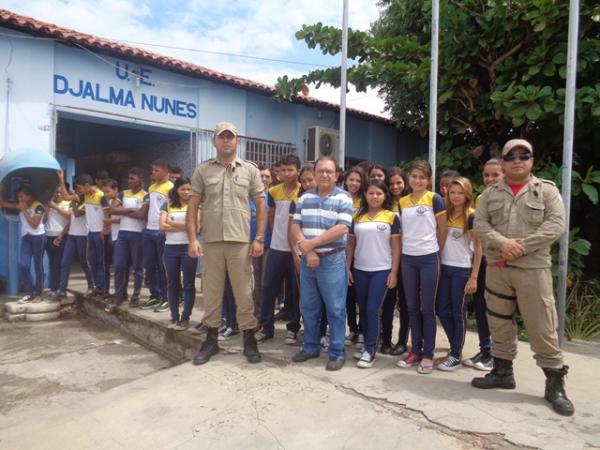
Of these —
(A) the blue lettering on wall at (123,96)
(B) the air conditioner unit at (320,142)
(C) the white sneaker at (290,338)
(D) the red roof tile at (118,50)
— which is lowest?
(C) the white sneaker at (290,338)

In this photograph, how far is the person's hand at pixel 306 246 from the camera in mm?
3508

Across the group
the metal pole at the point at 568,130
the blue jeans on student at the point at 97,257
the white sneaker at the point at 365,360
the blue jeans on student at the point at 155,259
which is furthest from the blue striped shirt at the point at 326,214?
the blue jeans on student at the point at 97,257

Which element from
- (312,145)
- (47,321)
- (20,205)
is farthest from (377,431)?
(312,145)

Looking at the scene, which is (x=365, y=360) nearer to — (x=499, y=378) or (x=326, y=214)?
Result: (x=499, y=378)

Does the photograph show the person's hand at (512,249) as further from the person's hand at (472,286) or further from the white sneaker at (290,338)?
the white sneaker at (290,338)

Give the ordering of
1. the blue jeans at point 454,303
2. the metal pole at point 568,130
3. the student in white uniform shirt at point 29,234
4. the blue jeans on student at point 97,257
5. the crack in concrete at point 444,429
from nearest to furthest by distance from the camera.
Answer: the crack in concrete at point 444,429, the blue jeans at point 454,303, the metal pole at point 568,130, the student in white uniform shirt at point 29,234, the blue jeans on student at point 97,257

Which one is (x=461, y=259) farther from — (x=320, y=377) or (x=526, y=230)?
(x=320, y=377)

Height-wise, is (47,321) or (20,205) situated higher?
(20,205)

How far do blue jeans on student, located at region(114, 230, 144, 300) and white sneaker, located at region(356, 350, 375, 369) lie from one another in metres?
3.26

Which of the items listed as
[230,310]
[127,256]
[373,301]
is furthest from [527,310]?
[127,256]

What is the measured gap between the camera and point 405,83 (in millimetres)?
6969

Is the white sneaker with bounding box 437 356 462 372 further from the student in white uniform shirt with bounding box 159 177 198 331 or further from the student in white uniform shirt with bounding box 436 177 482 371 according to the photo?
the student in white uniform shirt with bounding box 159 177 198 331

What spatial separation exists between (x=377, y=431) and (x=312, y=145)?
23.5 ft

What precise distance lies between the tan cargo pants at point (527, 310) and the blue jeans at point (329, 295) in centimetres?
108
